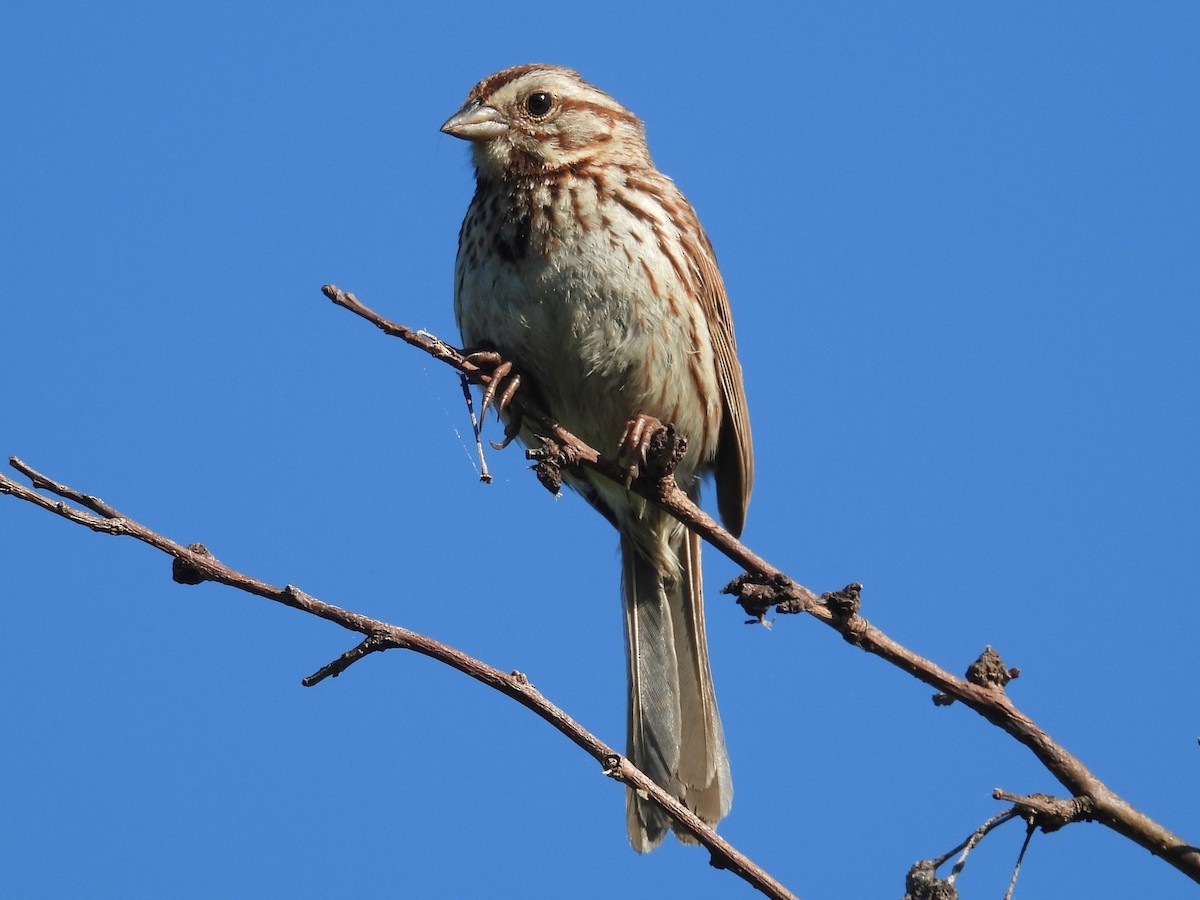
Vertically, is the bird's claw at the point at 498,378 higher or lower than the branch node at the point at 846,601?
higher

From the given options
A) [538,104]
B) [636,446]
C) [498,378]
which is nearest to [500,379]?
[498,378]

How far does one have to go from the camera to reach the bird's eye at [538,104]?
472 cm

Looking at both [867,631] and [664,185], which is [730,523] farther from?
[867,631]

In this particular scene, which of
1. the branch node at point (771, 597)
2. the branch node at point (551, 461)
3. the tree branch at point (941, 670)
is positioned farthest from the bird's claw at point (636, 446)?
the branch node at point (771, 597)

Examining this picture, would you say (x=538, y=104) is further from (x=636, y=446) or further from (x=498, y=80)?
(x=636, y=446)

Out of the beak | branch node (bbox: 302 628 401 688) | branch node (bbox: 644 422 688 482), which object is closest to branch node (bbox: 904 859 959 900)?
branch node (bbox: 302 628 401 688)

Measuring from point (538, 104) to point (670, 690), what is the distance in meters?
1.99

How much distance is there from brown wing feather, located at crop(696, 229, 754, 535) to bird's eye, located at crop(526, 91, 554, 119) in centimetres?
68

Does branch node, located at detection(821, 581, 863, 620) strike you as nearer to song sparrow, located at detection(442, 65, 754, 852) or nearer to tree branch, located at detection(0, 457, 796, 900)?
tree branch, located at detection(0, 457, 796, 900)

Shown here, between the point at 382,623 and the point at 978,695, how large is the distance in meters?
1.02

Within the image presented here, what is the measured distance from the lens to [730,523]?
16.5 feet

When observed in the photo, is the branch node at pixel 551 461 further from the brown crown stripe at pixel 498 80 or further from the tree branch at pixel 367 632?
the brown crown stripe at pixel 498 80

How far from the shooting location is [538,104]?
473 cm

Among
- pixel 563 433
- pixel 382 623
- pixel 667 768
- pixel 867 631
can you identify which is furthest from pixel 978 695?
pixel 667 768
